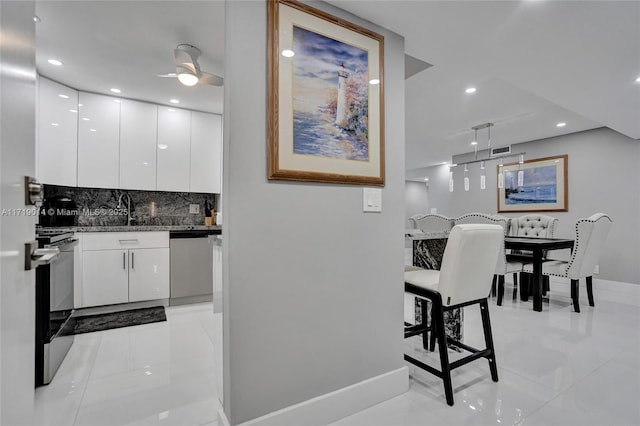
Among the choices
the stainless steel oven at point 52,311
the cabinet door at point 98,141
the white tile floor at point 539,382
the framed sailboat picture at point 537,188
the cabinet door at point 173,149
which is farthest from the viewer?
the framed sailboat picture at point 537,188

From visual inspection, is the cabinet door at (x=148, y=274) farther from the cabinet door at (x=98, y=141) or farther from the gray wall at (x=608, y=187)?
the gray wall at (x=608, y=187)

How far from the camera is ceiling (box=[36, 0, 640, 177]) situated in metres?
1.79

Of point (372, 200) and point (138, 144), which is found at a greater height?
point (138, 144)

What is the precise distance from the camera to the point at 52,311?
76.7 inches

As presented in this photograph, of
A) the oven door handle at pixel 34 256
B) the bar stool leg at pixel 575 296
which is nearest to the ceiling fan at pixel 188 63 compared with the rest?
the oven door handle at pixel 34 256

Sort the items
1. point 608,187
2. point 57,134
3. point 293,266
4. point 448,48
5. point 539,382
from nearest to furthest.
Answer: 1. point 293,266
2. point 539,382
3. point 448,48
4. point 57,134
5. point 608,187

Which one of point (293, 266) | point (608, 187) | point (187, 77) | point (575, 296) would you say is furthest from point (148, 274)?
point (608, 187)

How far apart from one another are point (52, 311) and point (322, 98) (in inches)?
85.7

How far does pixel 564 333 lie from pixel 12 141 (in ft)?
12.5

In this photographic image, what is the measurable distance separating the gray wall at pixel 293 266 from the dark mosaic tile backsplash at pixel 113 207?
10.0ft

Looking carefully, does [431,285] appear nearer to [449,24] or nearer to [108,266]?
[449,24]

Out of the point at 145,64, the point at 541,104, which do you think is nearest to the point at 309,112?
the point at 145,64

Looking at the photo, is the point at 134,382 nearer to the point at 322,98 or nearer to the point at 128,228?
the point at 128,228

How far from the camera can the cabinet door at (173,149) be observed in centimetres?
370
